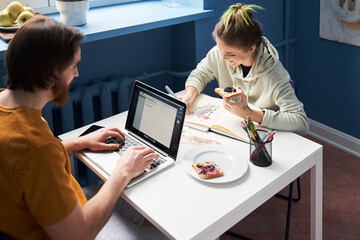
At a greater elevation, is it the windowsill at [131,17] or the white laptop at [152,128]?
the windowsill at [131,17]

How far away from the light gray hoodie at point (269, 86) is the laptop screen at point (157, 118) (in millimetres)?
404

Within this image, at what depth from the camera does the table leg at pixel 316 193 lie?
67.6 inches

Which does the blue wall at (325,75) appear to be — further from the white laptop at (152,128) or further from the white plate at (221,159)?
the white laptop at (152,128)

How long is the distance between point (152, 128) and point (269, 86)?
22.9 inches

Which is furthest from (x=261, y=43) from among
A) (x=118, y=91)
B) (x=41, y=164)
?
(x=41, y=164)

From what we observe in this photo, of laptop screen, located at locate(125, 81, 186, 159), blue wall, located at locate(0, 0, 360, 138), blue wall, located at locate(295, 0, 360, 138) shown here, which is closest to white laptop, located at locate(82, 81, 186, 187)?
laptop screen, located at locate(125, 81, 186, 159)

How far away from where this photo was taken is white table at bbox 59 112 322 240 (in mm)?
1335

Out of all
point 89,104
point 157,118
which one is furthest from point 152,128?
point 89,104

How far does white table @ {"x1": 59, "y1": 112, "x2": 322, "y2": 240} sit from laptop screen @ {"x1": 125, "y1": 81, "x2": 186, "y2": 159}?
0.09m

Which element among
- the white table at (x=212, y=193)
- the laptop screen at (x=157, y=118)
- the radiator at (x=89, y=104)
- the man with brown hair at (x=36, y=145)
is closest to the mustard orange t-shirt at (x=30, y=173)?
the man with brown hair at (x=36, y=145)

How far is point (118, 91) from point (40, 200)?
1357 mm

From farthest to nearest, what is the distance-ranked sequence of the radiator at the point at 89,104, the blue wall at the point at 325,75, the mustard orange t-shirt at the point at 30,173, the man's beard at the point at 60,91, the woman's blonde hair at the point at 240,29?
the blue wall at the point at 325,75
the radiator at the point at 89,104
the woman's blonde hair at the point at 240,29
the man's beard at the point at 60,91
the mustard orange t-shirt at the point at 30,173

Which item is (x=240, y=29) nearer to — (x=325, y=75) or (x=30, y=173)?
(x=30, y=173)

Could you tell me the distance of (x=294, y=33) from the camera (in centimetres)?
312
